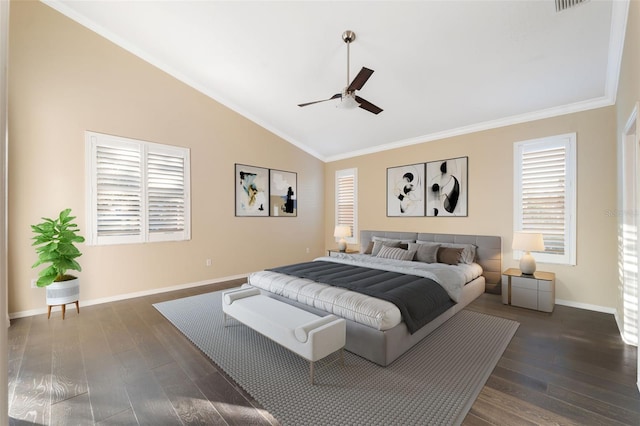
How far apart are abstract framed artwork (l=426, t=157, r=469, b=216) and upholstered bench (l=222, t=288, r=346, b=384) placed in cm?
360

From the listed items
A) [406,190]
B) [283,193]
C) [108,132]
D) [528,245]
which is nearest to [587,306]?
[528,245]

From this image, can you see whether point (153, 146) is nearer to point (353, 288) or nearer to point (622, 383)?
point (353, 288)

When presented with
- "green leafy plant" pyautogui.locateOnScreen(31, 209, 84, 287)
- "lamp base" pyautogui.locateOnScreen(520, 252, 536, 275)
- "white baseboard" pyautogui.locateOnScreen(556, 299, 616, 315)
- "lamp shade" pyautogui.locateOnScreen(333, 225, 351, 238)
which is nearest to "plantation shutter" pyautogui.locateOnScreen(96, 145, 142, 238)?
"green leafy plant" pyautogui.locateOnScreen(31, 209, 84, 287)

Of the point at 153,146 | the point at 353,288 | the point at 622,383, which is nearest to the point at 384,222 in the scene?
the point at 353,288

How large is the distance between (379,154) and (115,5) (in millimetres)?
4999

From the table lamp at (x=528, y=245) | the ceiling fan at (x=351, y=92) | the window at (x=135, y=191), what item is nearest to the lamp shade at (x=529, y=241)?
the table lamp at (x=528, y=245)

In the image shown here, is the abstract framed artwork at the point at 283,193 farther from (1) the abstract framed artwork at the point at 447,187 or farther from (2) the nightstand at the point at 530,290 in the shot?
(2) the nightstand at the point at 530,290

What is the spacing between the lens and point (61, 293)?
348 centimetres

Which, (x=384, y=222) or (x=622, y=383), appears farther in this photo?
(x=384, y=222)

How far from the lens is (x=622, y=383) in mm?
2162

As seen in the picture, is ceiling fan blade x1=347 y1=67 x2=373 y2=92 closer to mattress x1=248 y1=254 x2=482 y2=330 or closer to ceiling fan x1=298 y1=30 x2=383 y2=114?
ceiling fan x1=298 y1=30 x2=383 y2=114

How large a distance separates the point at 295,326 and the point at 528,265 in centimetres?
356

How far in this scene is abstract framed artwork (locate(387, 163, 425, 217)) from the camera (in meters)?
5.49

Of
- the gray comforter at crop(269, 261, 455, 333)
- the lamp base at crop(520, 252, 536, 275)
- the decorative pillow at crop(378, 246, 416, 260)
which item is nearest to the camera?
the gray comforter at crop(269, 261, 455, 333)
